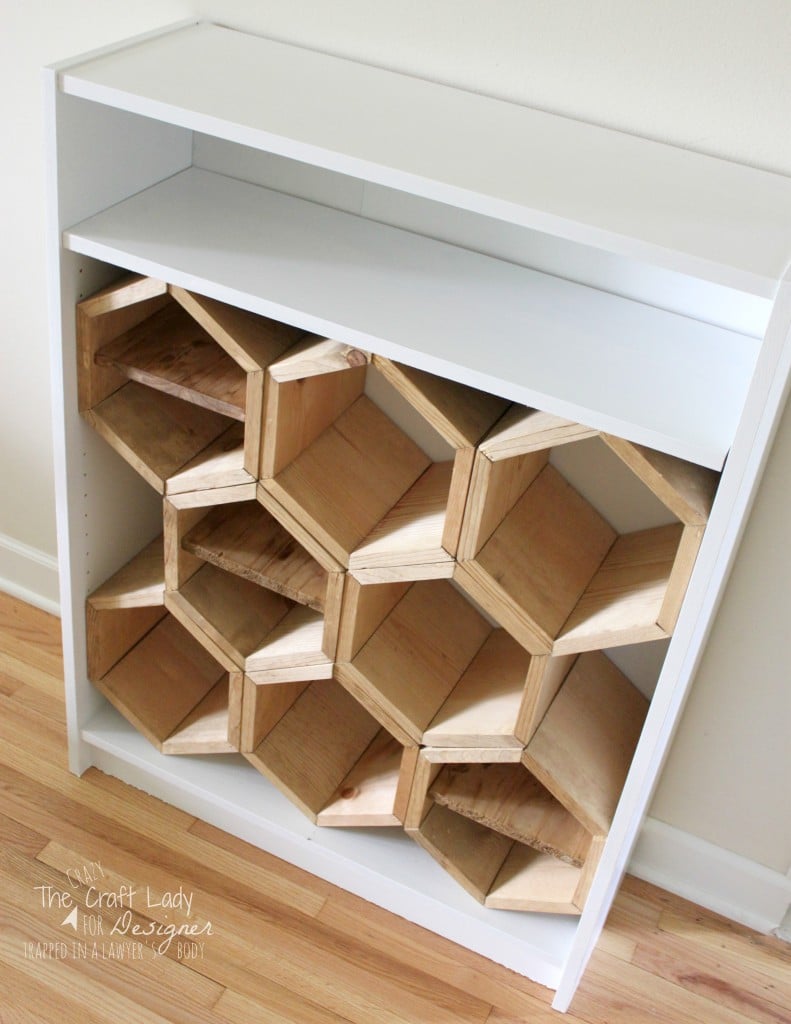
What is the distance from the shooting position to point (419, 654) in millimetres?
1655

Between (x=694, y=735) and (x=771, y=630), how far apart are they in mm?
237

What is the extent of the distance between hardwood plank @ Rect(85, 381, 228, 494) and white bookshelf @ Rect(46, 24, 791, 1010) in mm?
53

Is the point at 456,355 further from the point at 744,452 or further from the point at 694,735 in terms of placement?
the point at 694,735

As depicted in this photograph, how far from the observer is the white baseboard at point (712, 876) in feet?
5.91

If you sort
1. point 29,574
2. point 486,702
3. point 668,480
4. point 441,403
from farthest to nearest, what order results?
1. point 29,574
2. point 486,702
3. point 441,403
4. point 668,480

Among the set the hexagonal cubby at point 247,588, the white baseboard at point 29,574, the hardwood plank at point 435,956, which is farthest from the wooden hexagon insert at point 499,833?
the white baseboard at point 29,574

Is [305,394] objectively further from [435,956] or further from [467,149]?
[435,956]

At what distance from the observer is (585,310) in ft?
4.57

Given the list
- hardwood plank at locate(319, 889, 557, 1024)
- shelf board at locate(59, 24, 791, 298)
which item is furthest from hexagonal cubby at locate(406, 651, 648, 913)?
shelf board at locate(59, 24, 791, 298)

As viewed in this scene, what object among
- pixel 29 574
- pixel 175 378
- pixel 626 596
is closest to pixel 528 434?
pixel 626 596

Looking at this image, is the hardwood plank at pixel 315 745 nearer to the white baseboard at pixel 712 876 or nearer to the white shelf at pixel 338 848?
the white shelf at pixel 338 848

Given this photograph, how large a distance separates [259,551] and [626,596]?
20.3 inches

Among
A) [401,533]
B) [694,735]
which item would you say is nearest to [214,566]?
[401,533]

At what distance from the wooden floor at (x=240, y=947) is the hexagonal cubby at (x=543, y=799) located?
5.6 inches
